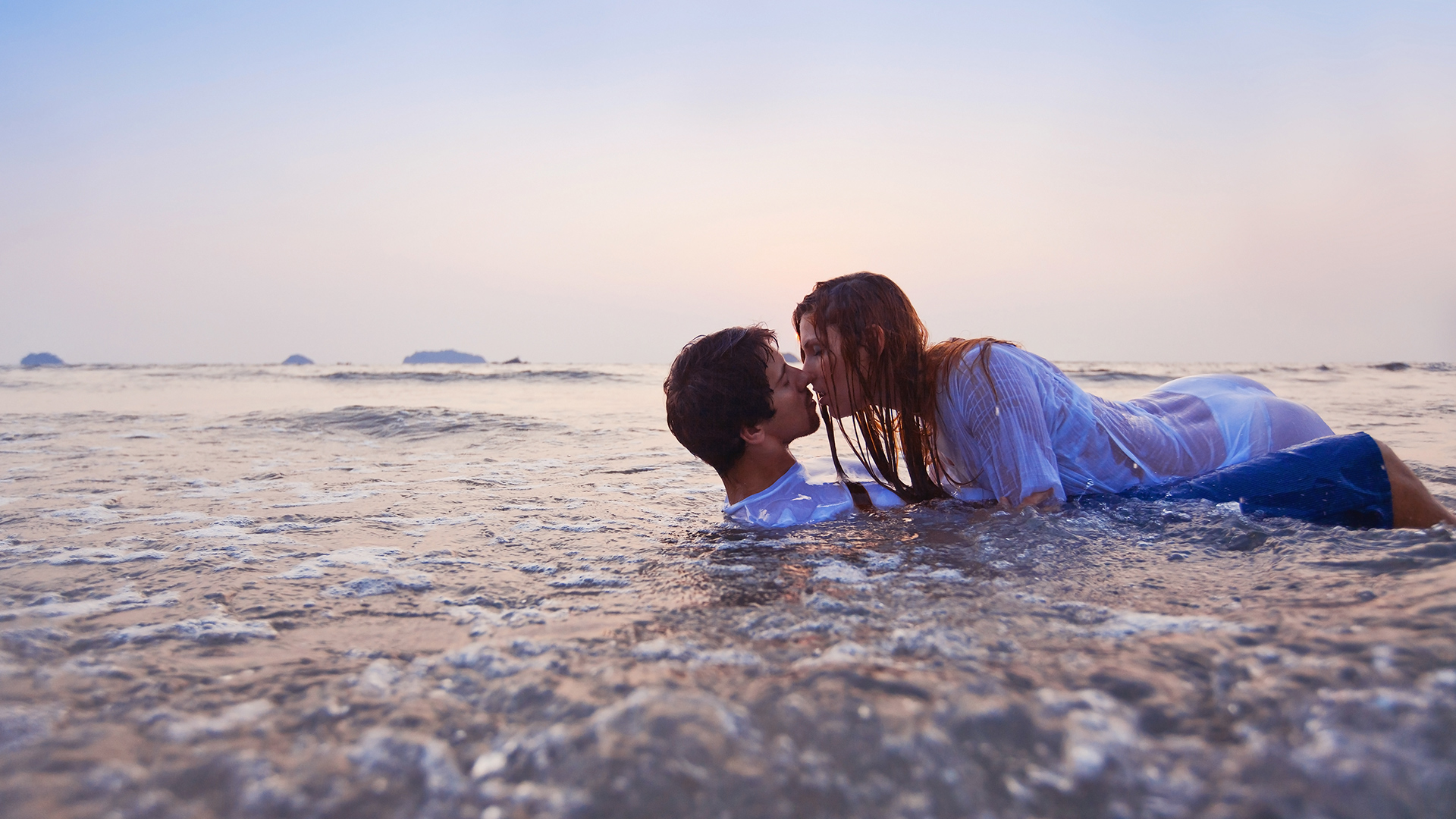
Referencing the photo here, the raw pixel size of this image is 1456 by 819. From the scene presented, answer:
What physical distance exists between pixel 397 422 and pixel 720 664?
332 inches

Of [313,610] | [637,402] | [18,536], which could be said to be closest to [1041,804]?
[313,610]

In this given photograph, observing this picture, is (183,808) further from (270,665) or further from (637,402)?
(637,402)

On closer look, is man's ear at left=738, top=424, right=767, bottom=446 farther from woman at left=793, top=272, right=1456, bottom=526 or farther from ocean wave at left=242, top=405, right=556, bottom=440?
ocean wave at left=242, top=405, right=556, bottom=440

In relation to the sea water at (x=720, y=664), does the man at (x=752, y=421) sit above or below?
above

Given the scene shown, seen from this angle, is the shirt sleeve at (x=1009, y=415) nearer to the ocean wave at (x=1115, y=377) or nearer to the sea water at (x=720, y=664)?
the sea water at (x=720, y=664)

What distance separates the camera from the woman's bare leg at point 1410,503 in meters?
2.85

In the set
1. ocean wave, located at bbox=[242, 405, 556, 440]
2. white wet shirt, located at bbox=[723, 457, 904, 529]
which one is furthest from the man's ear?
ocean wave, located at bbox=[242, 405, 556, 440]

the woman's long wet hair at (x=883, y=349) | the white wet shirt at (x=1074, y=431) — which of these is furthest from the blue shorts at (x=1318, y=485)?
the woman's long wet hair at (x=883, y=349)

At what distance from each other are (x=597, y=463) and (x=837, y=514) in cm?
287

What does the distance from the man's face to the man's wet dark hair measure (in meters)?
0.03

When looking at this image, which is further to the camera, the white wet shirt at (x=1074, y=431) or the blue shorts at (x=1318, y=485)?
the white wet shirt at (x=1074, y=431)

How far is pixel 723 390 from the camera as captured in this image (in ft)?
12.0

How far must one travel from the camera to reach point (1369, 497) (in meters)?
2.95

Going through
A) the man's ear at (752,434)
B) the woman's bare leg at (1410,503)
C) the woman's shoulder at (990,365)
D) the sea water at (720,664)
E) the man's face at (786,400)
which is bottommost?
the sea water at (720,664)
